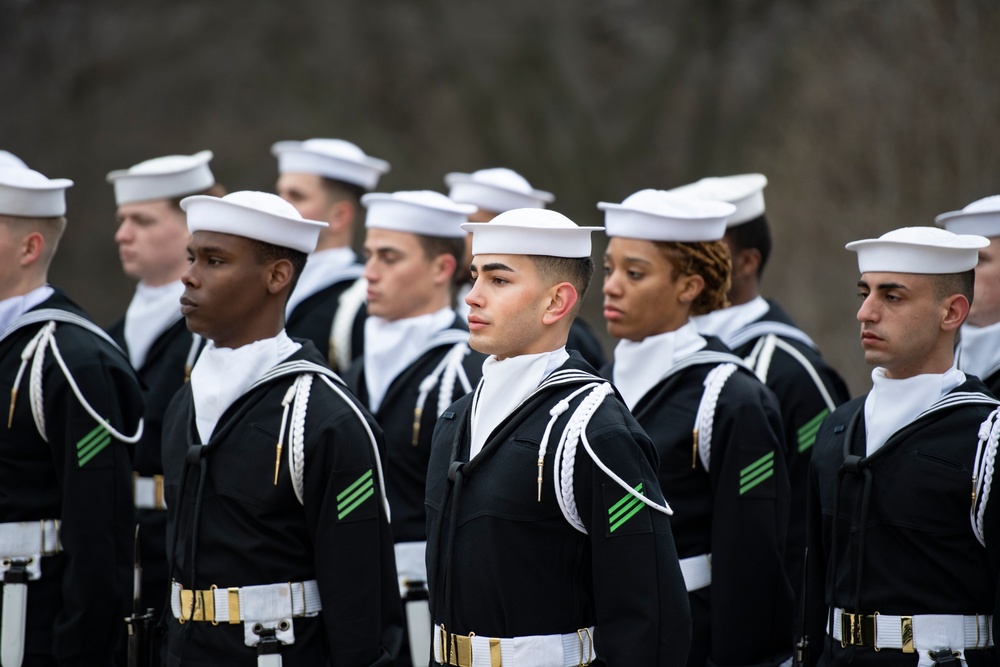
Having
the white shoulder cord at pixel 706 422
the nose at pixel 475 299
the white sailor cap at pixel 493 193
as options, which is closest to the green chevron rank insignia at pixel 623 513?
the nose at pixel 475 299

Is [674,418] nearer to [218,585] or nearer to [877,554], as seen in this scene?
[877,554]

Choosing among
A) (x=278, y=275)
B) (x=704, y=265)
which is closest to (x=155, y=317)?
(x=278, y=275)

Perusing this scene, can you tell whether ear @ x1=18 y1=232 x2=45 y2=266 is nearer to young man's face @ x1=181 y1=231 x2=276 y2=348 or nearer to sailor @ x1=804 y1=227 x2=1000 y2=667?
young man's face @ x1=181 y1=231 x2=276 y2=348

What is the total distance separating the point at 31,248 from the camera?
15.6ft

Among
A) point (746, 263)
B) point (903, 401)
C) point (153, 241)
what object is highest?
point (153, 241)

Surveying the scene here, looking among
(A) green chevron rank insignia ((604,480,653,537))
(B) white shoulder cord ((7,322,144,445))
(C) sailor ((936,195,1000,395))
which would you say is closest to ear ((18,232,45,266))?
(B) white shoulder cord ((7,322,144,445))

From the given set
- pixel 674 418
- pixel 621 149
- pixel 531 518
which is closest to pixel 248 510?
pixel 531 518

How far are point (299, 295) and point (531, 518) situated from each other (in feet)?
11.3

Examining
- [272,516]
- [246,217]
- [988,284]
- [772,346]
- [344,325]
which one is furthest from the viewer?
[344,325]

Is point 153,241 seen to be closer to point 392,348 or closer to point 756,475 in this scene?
point 392,348

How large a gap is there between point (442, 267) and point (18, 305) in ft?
6.00

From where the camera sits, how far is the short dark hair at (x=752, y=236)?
222 inches

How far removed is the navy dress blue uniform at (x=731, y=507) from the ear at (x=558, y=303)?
3.42 ft

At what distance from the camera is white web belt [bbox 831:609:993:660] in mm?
3635
